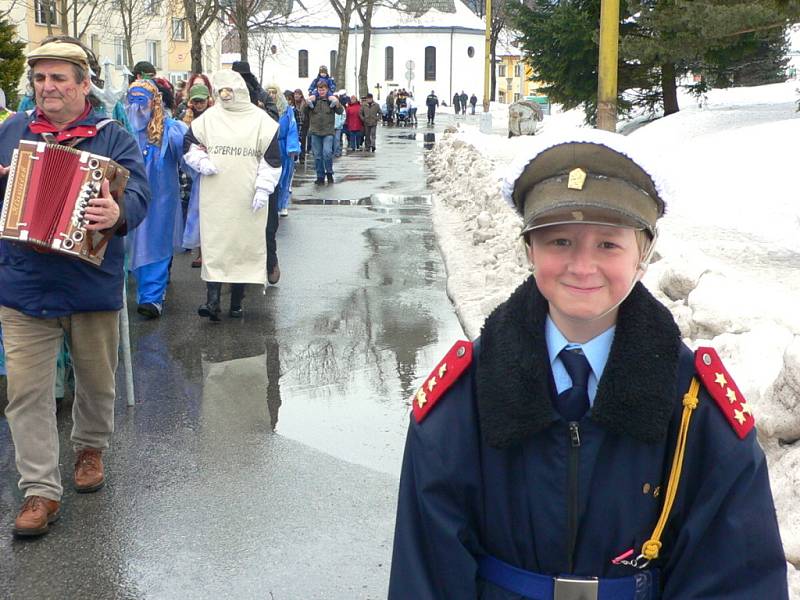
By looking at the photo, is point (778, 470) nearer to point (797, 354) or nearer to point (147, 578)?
point (797, 354)

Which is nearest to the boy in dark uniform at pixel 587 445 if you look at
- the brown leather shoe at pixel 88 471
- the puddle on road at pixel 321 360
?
the brown leather shoe at pixel 88 471

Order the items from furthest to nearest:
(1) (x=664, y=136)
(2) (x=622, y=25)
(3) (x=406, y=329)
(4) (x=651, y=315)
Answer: (2) (x=622, y=25) < (1) (x=664, y=136) < (3) (x=406, y=329) < (4) (x=651, y=315)

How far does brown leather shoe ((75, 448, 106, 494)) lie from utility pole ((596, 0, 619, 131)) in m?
7.19

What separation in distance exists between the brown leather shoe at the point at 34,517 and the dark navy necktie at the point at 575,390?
324cm

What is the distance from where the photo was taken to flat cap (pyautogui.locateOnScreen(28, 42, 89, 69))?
462 centimetres

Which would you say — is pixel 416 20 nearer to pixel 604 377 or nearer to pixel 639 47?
pixel 639 47

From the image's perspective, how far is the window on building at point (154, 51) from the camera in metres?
57.6

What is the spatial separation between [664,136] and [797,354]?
674 inches

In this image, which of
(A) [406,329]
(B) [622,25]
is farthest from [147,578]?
(B) [622,25]

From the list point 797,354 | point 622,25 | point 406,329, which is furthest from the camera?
point 622,25

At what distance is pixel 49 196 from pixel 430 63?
88.6 m

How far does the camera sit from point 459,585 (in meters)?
2.06

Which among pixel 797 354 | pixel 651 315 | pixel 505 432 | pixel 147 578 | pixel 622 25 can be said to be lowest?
pixel 147 578

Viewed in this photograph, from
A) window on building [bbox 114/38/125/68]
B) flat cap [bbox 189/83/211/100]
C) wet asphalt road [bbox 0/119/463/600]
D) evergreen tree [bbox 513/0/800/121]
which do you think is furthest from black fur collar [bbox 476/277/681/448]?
window on building [bbox 114/38/125/68]
